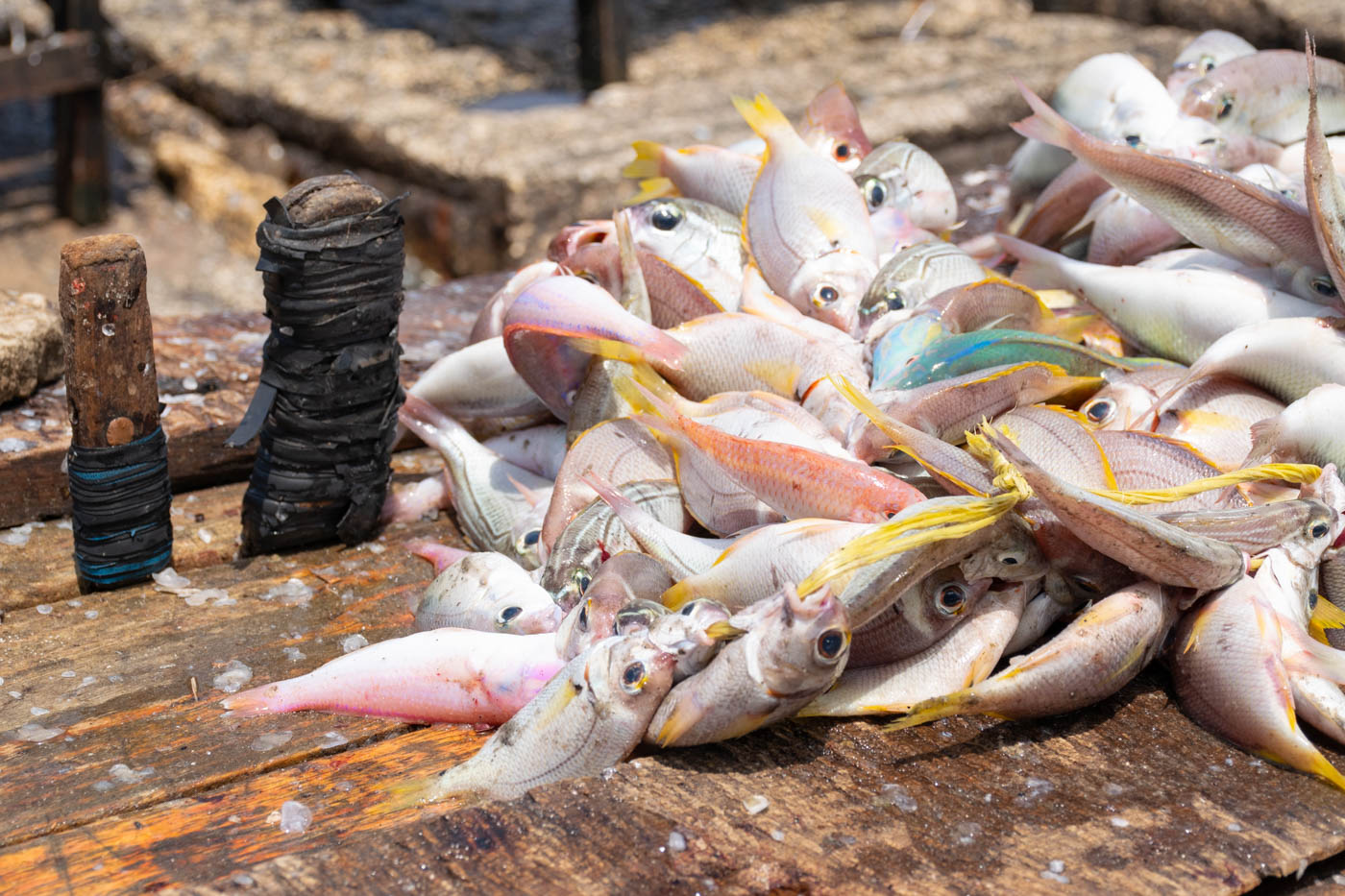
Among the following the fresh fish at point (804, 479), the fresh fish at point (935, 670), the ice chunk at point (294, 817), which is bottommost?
the ice chunk at point (294, 817)

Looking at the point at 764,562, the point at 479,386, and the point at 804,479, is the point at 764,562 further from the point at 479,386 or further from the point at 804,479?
the point at 479,386

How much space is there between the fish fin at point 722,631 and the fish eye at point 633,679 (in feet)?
0.36

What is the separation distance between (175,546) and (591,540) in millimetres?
988

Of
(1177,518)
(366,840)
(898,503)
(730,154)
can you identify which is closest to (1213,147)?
(730,154)

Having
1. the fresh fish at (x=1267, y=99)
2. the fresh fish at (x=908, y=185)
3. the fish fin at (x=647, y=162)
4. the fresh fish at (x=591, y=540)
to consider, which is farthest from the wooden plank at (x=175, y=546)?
the fresh fish at (x=1267, y=99)

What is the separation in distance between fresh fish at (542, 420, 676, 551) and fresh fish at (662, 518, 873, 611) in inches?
15.5

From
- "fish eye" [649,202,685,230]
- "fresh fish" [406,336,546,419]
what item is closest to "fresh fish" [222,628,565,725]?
"fresh fish" [406,336,546,419]

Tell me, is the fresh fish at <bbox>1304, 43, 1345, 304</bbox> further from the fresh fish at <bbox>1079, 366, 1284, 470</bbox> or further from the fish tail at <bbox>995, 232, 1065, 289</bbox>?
the fish tail at <bbox>995, 232, 1065, 289</bbox>

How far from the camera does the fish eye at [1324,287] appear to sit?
8.16 feet

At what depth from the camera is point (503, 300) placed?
2.93 meters

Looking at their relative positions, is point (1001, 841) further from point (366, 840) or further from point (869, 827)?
point (366, 840)

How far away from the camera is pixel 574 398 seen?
2.64 metres

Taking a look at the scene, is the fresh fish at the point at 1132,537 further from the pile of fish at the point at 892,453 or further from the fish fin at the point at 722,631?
the fish fin at the point at 722,631

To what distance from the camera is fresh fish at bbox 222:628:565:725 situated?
200 cm
